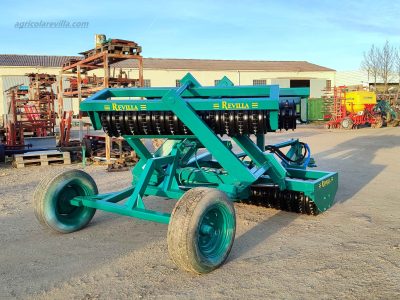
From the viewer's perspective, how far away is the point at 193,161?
585 cm

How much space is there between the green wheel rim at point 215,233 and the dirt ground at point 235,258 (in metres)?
0.17

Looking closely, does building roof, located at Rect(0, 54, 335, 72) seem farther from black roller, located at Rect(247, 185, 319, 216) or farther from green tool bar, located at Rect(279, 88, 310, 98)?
green tool bar, located at Rect(279, 88, 310, 98)

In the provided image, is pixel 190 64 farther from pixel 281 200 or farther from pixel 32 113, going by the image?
pixel 281 200

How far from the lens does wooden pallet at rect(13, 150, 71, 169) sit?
10.3 metres

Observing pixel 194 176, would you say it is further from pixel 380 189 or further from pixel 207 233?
pixel 380 189

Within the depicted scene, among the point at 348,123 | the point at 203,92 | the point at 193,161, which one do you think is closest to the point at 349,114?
the point at 348,123

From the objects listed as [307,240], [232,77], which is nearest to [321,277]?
[307,240]

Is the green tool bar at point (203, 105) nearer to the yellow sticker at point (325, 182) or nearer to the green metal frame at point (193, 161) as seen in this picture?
the green metal frame at point (193, 161)

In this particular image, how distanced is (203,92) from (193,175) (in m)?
1.21

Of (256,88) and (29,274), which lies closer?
(29,274)

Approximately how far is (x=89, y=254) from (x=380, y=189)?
5.11 metres

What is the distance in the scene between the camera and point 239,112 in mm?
4082

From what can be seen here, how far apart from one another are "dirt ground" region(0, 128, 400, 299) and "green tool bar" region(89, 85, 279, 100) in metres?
1.59

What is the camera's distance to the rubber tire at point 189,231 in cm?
336
